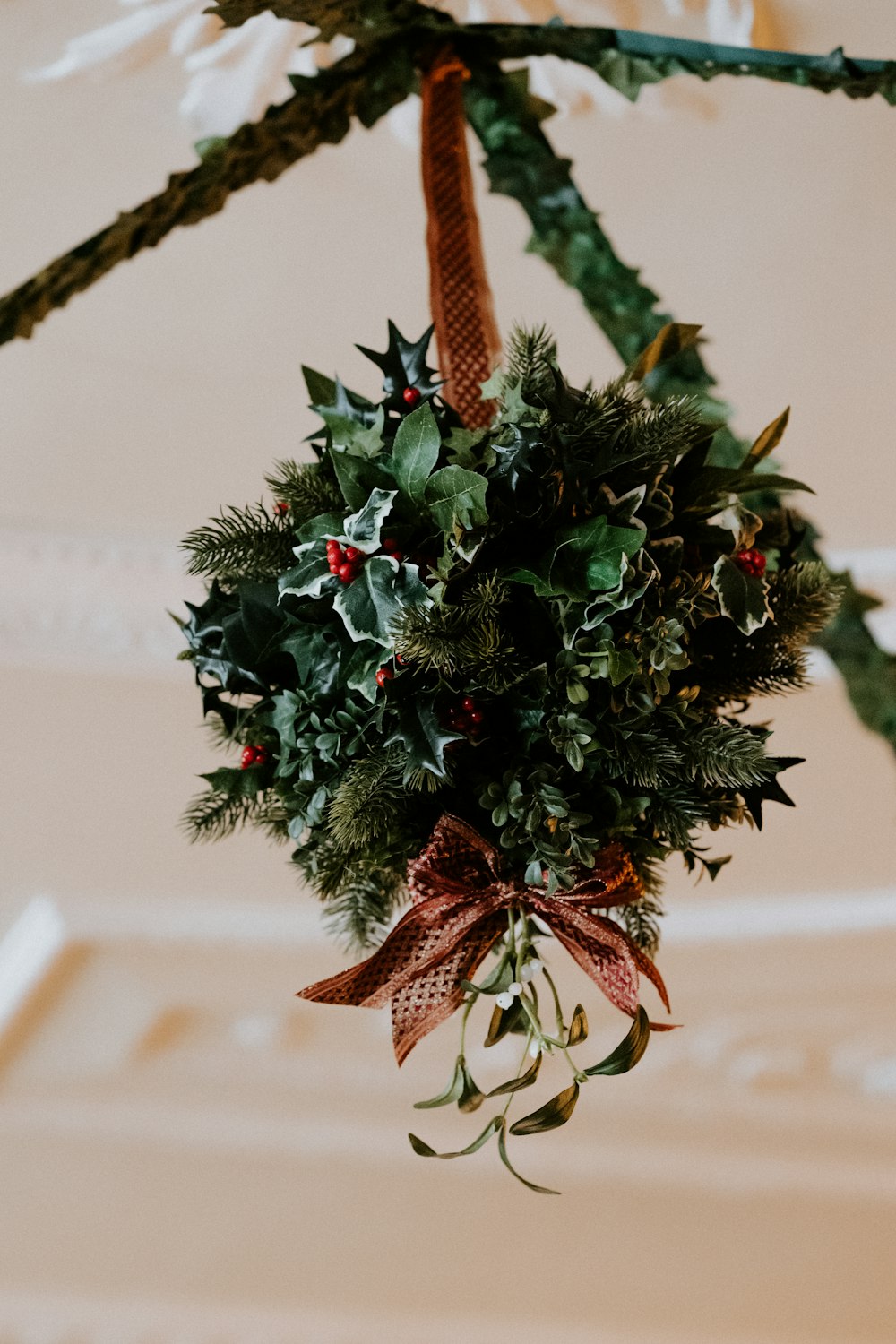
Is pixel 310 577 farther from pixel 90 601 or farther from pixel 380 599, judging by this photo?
pixel 90 601

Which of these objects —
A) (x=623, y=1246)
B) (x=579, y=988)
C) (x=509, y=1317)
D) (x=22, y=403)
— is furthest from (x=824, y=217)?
(x=509, y=1317)

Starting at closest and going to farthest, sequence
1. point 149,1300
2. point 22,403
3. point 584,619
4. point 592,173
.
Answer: point 584,619, point 592,173, point 22,403, point 149,1300

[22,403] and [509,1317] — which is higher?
[22,403]

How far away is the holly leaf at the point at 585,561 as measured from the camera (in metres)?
0.61

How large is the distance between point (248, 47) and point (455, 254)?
1.66 ft

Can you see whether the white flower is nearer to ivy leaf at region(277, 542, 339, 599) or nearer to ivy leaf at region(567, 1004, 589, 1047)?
ivy leaf at region(277, 542, 339, 599)

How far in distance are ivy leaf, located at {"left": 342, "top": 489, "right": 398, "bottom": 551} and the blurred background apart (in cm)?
116

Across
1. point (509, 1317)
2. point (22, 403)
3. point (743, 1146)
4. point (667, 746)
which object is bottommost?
point (509, 1317)

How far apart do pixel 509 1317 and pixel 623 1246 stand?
0.83ft

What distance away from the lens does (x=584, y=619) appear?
0.63 m

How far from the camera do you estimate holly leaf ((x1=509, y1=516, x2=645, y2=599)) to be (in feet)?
2.00

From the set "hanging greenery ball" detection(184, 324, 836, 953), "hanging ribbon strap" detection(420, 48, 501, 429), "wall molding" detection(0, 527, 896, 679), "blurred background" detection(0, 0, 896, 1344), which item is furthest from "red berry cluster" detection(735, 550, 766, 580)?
"wall molding" detection(0, 527, 896, 679)

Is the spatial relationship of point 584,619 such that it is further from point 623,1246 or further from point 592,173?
point 623,1246

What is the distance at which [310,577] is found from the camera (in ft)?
2.19
